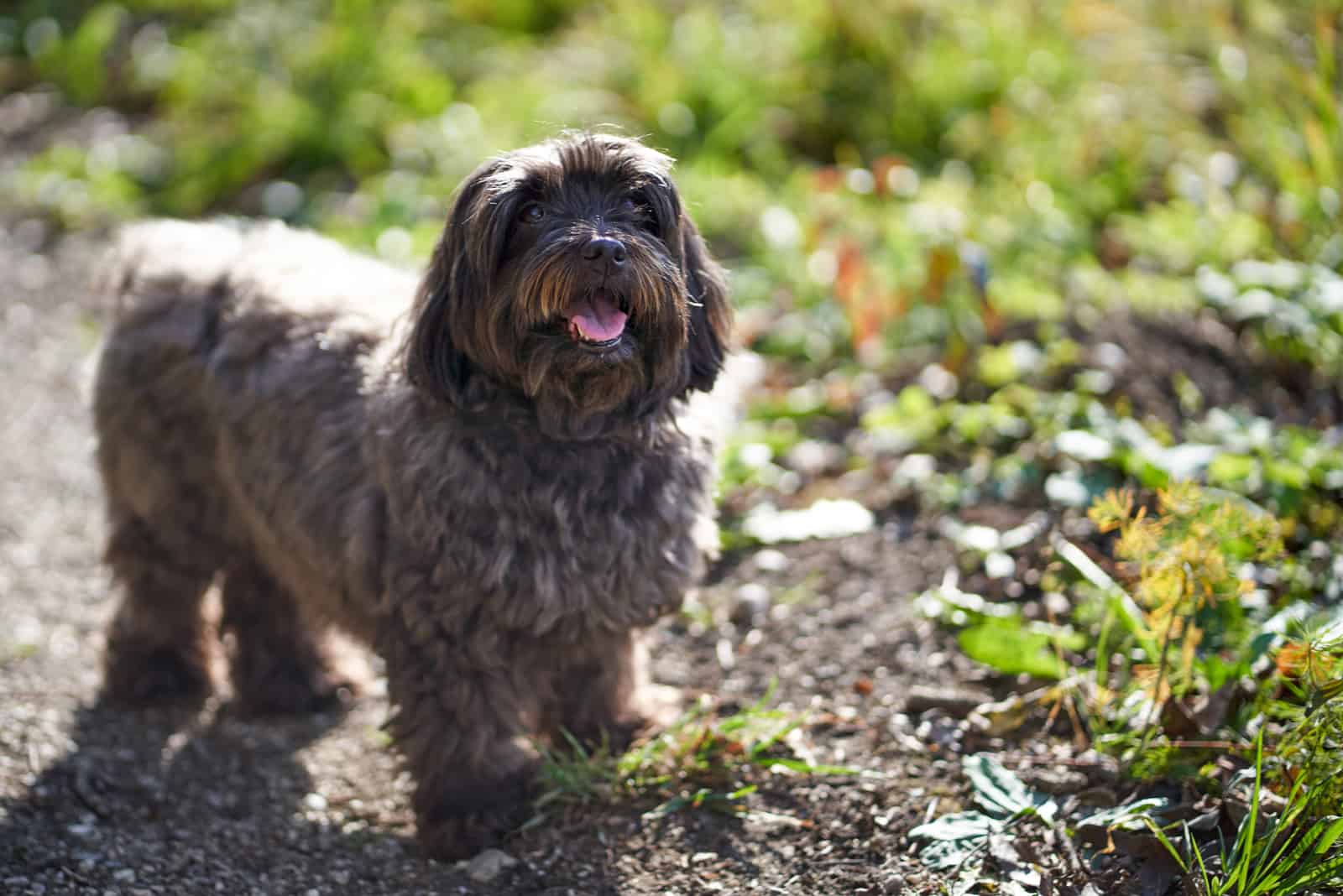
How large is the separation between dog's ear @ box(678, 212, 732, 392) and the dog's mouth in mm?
272

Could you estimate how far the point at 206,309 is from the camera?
3.96 meters

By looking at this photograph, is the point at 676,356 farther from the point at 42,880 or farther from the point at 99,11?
the point at 99,11

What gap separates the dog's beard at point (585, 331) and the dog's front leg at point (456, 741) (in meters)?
0.67

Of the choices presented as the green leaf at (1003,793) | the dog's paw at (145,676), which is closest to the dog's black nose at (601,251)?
the green leaf at (1003,793)

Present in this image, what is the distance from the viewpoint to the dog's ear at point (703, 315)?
11.3 feet

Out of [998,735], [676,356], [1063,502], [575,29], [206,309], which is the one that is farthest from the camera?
[575,29]

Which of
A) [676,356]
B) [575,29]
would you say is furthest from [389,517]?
[575,29]

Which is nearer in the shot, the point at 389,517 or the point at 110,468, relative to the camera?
the point at 389,517

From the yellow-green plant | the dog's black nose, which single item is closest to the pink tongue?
the dog's black nose

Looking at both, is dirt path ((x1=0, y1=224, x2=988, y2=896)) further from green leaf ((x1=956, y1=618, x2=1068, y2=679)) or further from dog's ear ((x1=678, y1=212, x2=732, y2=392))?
dog's ear ((x1=678, y1=212, x2=732, y2=392))

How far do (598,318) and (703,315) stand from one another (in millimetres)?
363

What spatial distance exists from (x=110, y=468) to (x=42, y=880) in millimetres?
1264

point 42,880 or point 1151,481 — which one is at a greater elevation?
point 1151,481

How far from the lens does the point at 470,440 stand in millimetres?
3393
